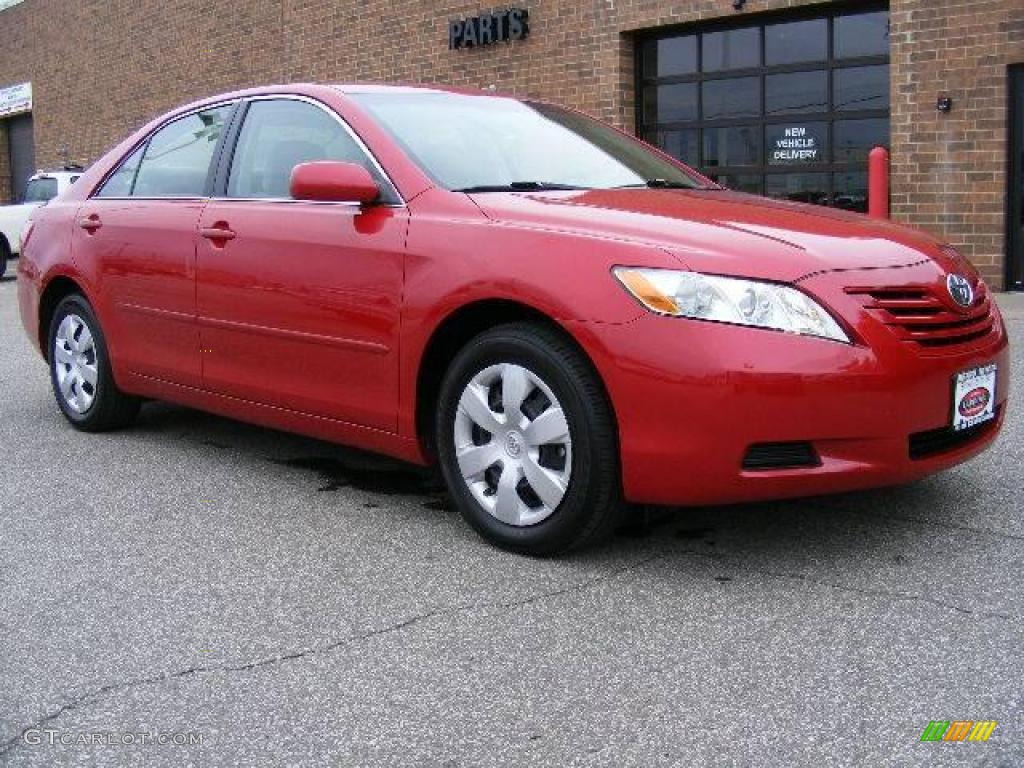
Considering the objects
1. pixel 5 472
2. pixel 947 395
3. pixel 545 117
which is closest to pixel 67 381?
pixel 5 472

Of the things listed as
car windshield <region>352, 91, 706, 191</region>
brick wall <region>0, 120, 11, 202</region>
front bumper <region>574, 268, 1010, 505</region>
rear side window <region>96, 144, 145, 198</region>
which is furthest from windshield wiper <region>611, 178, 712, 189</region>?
brick wall <region>0, 120, 11, 202</region>

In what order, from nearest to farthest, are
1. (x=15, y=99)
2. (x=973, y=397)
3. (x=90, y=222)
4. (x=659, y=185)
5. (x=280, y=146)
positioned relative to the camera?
(x=973, y=397) → (x=659, y=185) → (x=280, y=146) → (x=90, y=222) → (x=15, y=99)

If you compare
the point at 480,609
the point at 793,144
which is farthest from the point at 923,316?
the point at 793,144

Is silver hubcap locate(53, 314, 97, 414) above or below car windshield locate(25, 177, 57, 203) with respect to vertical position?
below

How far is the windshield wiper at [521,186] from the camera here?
4312mm

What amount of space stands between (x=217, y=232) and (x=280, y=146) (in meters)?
0.42

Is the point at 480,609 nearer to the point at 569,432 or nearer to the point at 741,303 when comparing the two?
the point at 569,432

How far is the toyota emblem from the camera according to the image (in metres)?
3.89

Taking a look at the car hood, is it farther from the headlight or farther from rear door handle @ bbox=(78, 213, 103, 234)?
rear door handle @ bbox=(78, 213, 103, 234)

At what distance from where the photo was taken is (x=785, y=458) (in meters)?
3.57

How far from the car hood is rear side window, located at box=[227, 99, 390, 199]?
781 mm

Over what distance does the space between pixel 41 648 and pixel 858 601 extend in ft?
7.24

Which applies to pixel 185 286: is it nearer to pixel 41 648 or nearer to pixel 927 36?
pixel 41 648

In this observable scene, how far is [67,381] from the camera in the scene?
6129 mm
